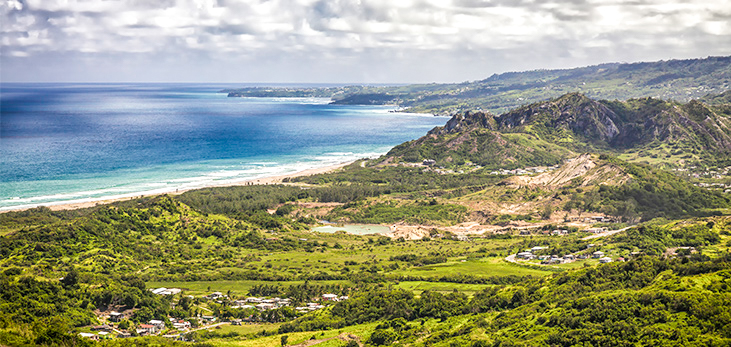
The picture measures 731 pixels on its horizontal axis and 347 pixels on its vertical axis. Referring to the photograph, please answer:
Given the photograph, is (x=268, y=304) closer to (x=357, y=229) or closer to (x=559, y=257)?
(x=559, y=257)

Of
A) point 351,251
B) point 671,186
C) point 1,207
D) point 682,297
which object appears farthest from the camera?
point 671,186

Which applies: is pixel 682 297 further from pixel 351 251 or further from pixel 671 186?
pixel 671 186

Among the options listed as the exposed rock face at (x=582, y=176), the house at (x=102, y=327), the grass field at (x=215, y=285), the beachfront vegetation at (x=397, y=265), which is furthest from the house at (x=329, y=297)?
the exposed rock face at (x=582, y=176)

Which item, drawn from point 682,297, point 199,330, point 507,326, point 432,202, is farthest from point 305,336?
point 432,202

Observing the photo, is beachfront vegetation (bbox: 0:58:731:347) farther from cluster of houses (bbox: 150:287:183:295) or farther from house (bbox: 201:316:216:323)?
cluster of houses (bbox: 150:287:183:295)

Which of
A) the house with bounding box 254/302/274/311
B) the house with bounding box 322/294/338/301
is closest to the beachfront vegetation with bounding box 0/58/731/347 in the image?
Answer: the house with bounding box 322/294/338/301

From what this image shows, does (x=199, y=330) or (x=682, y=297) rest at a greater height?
(x=682, y=297)

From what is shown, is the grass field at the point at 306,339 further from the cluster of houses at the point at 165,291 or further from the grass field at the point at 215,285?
the grass field at the point at 215,285
